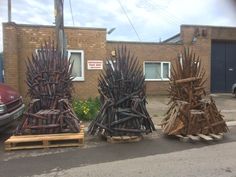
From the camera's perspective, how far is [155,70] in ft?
62.7

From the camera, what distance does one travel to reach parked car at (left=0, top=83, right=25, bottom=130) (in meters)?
7.99

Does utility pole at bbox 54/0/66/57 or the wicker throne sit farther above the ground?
utility pole at bbox 54/0/66/57

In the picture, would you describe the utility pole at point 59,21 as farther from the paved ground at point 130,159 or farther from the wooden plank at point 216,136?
the wooden plank at point 216,136

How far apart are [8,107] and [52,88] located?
1233 millimetres

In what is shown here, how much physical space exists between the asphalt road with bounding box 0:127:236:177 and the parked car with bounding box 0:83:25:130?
61 cm

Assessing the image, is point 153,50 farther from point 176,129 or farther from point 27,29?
point 176,129

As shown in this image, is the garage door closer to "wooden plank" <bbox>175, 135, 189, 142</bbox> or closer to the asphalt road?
the asphalt road

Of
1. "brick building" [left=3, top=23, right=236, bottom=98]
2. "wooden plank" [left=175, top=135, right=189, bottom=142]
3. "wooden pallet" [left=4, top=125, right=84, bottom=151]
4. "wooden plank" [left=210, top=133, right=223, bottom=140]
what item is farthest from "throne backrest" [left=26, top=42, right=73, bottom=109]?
"brick building" [left=3, top=23, right=236, bottom=98]

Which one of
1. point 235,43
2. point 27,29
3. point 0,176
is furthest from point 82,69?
point 235,43

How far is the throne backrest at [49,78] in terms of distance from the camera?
29.3ft

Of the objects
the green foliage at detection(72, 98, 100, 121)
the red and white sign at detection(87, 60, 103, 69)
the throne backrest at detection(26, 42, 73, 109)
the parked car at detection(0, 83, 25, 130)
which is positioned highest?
the red and white sign at detection(87, 60, 103, 69)

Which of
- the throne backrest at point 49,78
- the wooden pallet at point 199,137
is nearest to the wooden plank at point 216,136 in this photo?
the wooden pallet at point 199,137

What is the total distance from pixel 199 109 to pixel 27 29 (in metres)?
7.89

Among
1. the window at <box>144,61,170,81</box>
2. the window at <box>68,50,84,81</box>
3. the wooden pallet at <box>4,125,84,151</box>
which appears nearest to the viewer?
the wooden pallet at <box>4,125,84,151</box>
